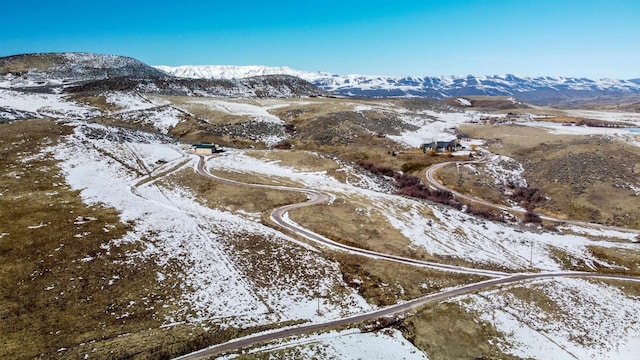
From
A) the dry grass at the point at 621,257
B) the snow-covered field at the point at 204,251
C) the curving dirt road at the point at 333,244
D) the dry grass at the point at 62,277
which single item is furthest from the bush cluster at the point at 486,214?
the dry grass at the point at 62,277

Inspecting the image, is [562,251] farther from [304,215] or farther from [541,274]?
[304,215]

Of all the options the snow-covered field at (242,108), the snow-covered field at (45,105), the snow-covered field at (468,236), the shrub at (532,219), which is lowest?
the shrub at (532,219)

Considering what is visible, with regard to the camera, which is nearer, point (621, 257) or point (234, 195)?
point (621, 257)

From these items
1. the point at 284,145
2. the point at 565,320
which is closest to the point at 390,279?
the point at 565,320

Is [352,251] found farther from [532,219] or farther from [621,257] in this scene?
[532,219]

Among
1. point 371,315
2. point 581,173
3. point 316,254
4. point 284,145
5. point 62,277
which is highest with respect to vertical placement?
point 284,145

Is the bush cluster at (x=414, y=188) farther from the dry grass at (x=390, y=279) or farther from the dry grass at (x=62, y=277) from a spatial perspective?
the dry grass at (x=62, y=277)

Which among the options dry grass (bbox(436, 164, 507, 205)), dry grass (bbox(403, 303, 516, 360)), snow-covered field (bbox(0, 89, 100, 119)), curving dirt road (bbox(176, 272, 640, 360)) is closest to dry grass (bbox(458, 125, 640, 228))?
dry grass (bbox(436, 164, 507, 205))

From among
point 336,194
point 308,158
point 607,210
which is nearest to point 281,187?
point 336,194

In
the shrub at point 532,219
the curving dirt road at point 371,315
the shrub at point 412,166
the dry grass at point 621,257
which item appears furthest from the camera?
the shrub at point 412,166
